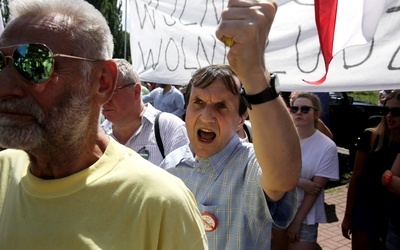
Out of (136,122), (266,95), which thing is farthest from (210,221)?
(136,122)

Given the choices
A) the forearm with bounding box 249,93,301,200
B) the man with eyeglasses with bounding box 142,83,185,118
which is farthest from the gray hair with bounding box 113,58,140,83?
the man with eyeglasses with bounding box 142,83,185,118

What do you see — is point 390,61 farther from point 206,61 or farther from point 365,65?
point 206,61

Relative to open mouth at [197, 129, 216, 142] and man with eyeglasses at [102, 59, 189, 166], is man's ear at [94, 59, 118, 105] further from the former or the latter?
man with eyeglasses at [102, 59, 189, 166]

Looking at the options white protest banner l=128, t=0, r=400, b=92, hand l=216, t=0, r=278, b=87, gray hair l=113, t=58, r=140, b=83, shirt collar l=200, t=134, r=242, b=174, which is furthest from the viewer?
gray hair l=113, t=58, r=140, b=83

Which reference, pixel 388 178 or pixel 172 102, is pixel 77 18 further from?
pixel 172 102

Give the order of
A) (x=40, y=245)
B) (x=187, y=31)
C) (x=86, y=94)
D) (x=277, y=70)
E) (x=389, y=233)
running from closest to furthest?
(x=40, y=245) < (x=86, y=94) < (x=277, y=70) < (x=389, y=233) < (x=187, y=31)

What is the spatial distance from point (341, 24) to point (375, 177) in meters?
1.45

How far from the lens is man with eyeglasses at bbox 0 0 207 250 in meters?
1.17

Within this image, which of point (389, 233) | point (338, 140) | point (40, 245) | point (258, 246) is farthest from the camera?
point (338, 140)

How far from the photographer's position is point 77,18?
1.26 metres

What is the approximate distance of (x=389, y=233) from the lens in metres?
2.74

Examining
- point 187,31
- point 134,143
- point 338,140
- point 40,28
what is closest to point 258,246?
point 40,28

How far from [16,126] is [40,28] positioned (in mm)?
294

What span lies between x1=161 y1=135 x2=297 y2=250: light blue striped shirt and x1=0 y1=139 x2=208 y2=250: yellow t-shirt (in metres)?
0.39
